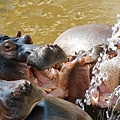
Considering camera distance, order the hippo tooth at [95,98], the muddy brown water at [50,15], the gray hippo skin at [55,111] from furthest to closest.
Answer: the muddy brown water at [50,15]
the hippo tooth at [95,98]
the gray hippo skin at [55,111]

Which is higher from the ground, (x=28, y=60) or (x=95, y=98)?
(x=28, y=60)

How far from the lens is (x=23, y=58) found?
285cm

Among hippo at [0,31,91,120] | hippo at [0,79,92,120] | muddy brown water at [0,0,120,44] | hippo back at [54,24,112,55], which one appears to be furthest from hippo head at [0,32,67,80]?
muddy brown water at [0,0,120,44]

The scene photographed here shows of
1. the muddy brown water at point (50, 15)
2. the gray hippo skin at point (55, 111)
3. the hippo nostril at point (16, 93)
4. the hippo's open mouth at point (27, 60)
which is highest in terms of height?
the hippo nostril at point (16, 93)

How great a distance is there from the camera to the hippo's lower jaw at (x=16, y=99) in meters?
2.11

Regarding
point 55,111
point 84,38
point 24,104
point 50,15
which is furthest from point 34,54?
point 50,15

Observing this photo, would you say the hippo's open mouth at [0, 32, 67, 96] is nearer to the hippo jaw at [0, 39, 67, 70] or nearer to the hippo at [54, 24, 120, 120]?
the hippo jaw at [0, 39, 67, 70]

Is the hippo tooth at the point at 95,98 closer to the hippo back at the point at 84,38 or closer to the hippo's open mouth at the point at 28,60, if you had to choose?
the hippo's open mouth at the point at 28,60

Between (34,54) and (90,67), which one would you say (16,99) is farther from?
(90,67)

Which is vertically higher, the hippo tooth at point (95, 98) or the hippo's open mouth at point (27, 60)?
the hippo's open mouth at point (27, 60)

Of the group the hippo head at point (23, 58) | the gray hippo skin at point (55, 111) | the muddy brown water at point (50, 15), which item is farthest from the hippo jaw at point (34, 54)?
the muddy brown water at point (50, 15)

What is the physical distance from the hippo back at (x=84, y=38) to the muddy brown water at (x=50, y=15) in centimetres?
130

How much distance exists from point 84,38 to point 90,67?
0.93m

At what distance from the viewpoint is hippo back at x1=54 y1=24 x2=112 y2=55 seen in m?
4.10
